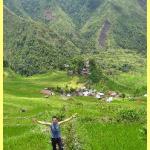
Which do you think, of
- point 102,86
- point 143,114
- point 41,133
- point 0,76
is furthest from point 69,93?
point 0,76

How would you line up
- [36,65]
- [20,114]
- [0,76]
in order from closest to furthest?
[0,76]
[20,114]
[36,65]

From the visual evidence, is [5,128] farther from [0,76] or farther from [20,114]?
[0,76]

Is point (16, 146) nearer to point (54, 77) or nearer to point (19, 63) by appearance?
point (54, 77)

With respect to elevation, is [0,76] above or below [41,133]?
above

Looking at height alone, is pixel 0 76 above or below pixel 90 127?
above

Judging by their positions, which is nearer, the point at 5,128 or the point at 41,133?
the point at 41,133

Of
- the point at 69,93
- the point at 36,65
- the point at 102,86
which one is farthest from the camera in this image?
the point at 36,65

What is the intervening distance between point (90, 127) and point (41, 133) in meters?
3.12

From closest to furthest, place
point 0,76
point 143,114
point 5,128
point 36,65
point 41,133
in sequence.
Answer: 1. point 0,76
2. point 41,133
3. point 5,128
4. point 143,114
5. point 36,65

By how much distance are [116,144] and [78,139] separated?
2724 millimetres

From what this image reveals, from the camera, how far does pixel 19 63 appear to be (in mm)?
192125

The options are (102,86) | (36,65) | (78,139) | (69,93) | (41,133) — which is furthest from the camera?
(36,65)

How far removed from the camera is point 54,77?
13850cm

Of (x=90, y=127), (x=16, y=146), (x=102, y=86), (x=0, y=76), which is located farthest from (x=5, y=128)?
(x=102, y=86)
